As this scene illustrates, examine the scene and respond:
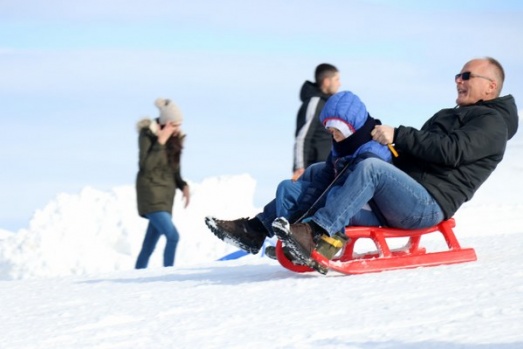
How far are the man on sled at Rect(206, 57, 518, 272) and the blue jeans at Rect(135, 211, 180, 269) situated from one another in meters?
2.58

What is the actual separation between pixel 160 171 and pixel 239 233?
2715 millimetres

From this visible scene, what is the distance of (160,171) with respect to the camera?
27.0ft

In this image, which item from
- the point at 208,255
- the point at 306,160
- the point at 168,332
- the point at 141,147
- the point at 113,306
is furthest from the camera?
the point at 208,255

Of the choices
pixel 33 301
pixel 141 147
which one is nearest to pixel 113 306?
pixel 33 301

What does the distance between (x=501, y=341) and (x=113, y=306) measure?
2.35 meters

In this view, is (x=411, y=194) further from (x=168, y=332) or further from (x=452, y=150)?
(x=168, y=332)

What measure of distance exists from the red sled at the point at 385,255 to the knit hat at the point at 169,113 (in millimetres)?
2811

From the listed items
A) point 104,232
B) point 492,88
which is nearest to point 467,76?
point 492,88

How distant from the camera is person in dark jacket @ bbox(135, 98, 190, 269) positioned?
8156 mm

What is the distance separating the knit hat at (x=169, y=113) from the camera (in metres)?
8.27

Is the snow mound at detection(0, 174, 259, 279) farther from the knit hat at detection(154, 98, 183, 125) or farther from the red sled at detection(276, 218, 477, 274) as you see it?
the red sled at detection(276, 218, 477, 274)

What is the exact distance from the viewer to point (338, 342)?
12.9 feet

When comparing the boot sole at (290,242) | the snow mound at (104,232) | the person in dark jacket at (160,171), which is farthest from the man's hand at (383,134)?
the snow mound at (104,232)

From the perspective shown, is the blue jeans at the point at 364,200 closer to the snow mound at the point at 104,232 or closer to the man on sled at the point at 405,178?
the man on sled at the point at 405,178
